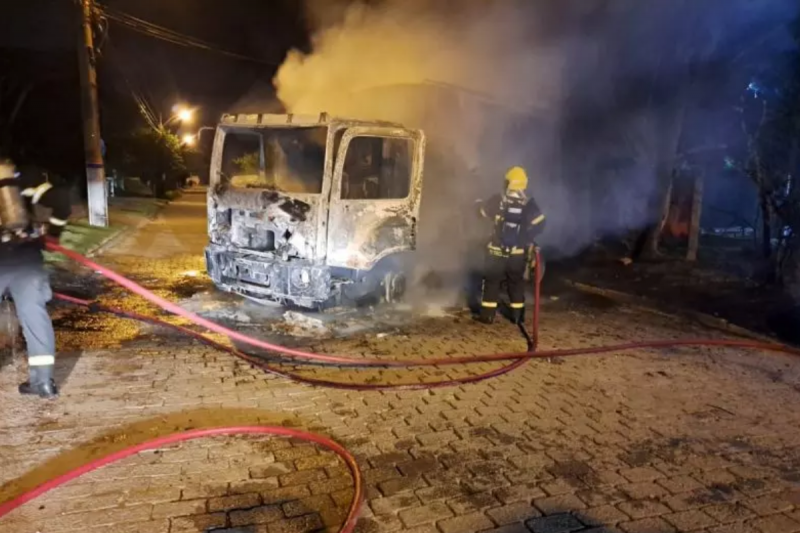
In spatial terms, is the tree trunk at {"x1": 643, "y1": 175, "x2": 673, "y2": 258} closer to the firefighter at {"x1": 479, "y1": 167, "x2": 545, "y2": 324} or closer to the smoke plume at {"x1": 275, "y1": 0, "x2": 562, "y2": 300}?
the smoke plume at {"x1": 275, "y1": 0, "x2": 562, "y2": 300}

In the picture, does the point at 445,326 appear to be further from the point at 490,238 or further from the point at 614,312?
the point at 614,312

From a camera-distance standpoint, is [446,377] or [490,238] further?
[490,238]

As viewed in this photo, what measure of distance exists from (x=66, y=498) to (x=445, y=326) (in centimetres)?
460

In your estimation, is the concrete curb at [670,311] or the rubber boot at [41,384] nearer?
the rubber boot at [41,384]

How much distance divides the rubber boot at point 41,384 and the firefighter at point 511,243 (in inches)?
183

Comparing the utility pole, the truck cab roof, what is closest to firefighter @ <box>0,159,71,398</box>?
the truck cab roof

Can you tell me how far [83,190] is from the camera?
80.4 ft

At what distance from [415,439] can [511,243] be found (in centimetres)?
353

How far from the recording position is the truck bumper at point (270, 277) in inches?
265

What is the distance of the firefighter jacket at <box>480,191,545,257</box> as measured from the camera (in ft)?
23.3

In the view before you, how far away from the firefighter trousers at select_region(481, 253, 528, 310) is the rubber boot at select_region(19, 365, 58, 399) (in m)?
4.65

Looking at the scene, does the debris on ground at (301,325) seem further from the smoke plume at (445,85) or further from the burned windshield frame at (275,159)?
the smoke plume at (445,85)

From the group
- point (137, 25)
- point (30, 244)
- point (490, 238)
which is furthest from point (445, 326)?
point (137, 25)

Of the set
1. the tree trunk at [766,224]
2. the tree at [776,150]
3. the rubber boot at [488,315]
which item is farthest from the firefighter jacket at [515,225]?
the tree trunk at [766,224]
